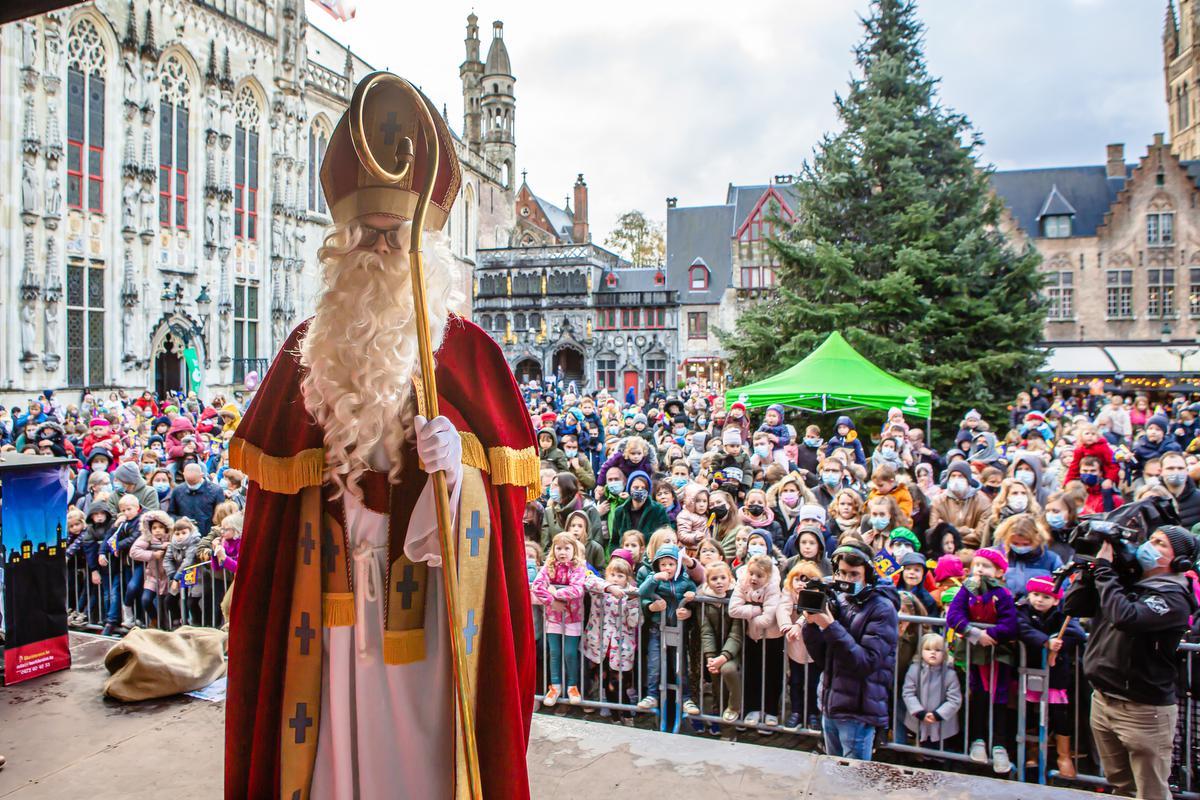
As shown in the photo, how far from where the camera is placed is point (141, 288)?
25719mm

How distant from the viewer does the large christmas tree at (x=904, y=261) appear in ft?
56.5

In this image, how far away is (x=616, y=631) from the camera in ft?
18.9

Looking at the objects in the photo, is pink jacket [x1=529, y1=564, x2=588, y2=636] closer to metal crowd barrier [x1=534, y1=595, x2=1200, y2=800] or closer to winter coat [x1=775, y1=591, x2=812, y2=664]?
metal crowd barrier [x1=534, y1=595, x2=1200, y2=800]

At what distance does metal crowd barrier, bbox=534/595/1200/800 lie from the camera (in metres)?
4.75

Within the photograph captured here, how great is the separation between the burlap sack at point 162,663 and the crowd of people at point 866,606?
7.11ft

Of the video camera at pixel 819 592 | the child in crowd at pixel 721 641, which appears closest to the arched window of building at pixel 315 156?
the child in crowd at pixel 721 641

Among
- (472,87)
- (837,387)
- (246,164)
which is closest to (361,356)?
(837,387)

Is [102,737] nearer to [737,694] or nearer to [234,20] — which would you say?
[737,694]

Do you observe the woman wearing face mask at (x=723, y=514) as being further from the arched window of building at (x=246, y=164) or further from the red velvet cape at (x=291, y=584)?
the arched window of building at (x=246, y=164)

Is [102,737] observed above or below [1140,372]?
below

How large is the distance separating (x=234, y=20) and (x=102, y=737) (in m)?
30.3

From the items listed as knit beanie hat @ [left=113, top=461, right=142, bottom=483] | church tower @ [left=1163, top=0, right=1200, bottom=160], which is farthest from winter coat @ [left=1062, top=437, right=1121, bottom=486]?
church tower @ [left=1163, top=0, right=1200, bottom=160]

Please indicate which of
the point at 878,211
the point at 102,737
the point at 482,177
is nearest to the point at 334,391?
the point at 102,737

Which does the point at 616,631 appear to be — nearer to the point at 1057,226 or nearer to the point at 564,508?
the point at 564,508
